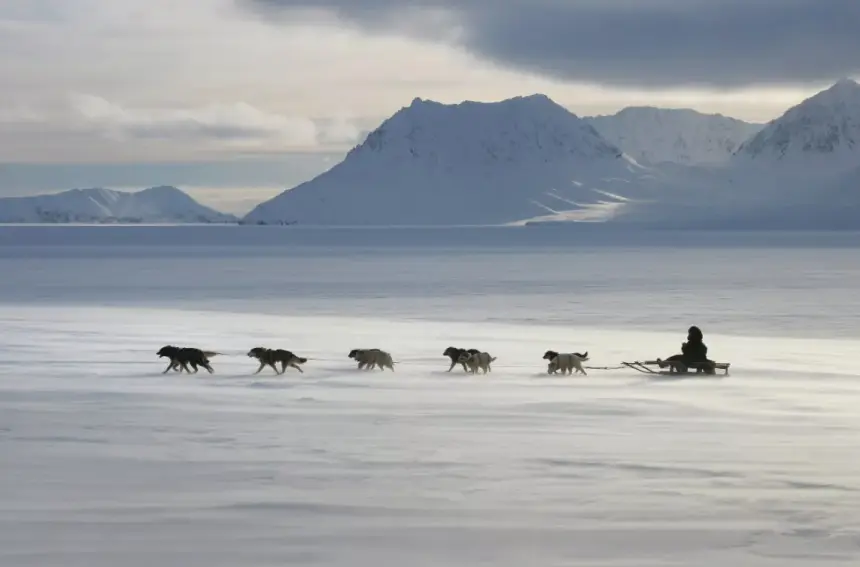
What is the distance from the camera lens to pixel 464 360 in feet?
65.9

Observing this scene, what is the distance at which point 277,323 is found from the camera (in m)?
33.5

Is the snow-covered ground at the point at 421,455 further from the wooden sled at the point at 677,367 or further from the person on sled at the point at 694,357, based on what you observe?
the person on sled at the point at 694,357

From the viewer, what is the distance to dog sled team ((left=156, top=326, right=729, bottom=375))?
64.4 ft

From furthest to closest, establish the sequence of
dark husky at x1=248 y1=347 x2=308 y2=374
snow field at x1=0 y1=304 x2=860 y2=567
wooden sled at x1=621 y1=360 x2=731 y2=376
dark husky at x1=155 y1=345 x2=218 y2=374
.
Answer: wooden sled at x1=621 y1=360 x2=731 y2=376 < dark husky at x1=248 y1=347 x2=308 y2=374 < dark husky at x1=155 y1=345 x2=218 y2=374 < snow field at x1=0 y1=304 x2=860 y2=567

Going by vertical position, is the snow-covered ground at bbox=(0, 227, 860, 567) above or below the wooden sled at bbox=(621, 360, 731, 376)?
below

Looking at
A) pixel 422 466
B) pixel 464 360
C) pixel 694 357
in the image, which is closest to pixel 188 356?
pixel 464 360

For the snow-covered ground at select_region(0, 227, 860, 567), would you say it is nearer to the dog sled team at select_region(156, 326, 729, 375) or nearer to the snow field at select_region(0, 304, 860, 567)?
the snow field at select_region(0, 304, 860, 567)

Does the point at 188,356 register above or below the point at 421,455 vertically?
above

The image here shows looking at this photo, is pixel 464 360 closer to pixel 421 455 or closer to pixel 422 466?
pixel 421 455

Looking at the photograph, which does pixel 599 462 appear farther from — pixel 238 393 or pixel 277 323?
pixel 277 323

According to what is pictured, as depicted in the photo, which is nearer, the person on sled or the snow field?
the snow field

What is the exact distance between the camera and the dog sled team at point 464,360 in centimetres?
1964

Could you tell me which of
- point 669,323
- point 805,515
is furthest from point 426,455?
point 669,323

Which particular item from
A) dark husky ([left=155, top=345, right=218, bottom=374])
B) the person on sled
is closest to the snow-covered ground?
dark husky ([left=155, top=345, right=218, bottom=374])
